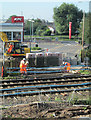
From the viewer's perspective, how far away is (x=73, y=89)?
39.1ft

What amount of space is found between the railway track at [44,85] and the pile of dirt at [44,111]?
216 cm

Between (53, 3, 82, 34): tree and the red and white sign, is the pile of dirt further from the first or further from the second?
(53, 3, 82, 34): tree

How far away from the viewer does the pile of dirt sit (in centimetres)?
808

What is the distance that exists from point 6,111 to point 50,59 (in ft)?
33.6

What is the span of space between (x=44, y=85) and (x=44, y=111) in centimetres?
427

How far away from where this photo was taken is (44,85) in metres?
12.7

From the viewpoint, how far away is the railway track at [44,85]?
11449 mm

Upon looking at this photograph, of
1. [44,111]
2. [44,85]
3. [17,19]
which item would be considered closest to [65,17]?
[17,19]

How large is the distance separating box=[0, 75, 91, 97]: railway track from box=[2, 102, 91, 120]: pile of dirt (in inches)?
85.2

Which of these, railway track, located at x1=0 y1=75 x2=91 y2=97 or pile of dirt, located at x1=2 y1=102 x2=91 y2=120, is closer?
pile of dirt, located at x1=2 y1=102 x2=91 y2=120

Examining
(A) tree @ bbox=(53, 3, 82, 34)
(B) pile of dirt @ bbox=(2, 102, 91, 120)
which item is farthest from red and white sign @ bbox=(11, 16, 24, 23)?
(B) pile of dirt @ bbox=(2, 102, 91, 120)

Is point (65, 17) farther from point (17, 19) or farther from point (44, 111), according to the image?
point (44, 111)

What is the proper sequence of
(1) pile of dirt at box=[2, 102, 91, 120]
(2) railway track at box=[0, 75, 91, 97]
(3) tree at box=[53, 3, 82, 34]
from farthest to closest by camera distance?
(3) tree at box=[53, 3, 82, 34], (2) railway track at box=[0, 75, 91, 97], (1) pile of dirt at box=[2, 102, 91, 120]

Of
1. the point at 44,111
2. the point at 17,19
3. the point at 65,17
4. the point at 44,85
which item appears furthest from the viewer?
the point at 65,17
